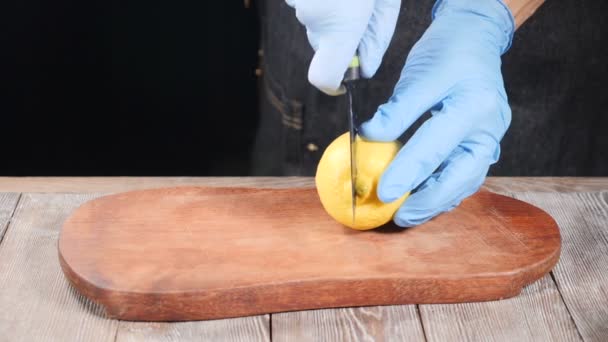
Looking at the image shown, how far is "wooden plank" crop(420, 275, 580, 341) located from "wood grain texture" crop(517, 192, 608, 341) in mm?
24

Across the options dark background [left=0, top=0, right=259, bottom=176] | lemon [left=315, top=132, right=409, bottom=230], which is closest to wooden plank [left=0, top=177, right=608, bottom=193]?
lemon [left=315, top=132, right=409, bottom=230]

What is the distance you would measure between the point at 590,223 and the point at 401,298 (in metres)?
0.43

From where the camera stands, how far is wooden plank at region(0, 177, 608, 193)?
1.41 metres

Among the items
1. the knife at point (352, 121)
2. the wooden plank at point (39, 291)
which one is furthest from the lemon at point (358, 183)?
the wooden plank at point (39, 291)

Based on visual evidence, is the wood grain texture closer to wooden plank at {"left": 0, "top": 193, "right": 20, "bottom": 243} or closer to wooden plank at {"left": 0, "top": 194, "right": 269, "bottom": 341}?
wooden plank at {"left": 0, "top": 194, "right": 269, "bottom": 341}

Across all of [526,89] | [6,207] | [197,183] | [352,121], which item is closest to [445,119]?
[352,121]

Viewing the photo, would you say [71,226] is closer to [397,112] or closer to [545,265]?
[397,112]

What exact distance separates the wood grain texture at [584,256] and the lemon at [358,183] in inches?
11.9

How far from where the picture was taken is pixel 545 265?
1.19 m

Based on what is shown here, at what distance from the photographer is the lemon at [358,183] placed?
1174mm

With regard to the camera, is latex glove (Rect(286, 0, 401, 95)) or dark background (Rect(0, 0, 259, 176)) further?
dark background (Rect(0, 0, 259, 176))

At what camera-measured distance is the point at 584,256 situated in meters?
1.25

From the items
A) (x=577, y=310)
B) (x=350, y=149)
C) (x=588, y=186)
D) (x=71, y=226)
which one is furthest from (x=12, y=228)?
(x=588, y=186)

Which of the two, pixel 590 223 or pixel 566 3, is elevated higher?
pixel 566 3
